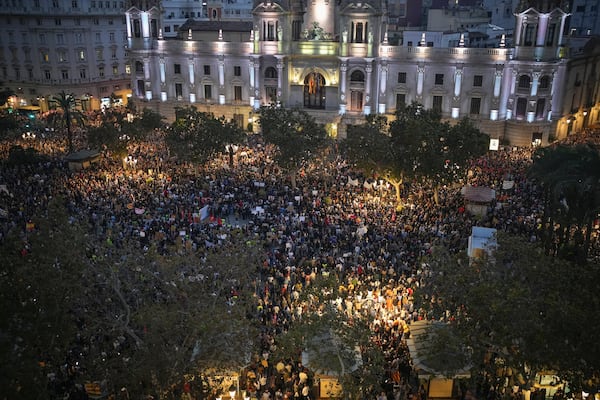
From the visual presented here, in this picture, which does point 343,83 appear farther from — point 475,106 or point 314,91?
point 475,106

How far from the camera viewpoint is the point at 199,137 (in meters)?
45.4

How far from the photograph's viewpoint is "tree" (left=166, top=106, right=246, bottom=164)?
4537 centimetres

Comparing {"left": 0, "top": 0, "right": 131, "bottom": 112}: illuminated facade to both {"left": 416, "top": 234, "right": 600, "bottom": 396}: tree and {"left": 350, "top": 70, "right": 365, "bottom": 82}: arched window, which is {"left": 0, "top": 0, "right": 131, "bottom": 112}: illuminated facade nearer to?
{"left": 350, "top": 70, "right": 365, "bottom": 82}: arched window

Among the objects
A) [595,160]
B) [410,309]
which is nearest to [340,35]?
[595,160]

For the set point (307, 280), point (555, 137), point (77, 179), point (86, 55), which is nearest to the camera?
point (307, 280)

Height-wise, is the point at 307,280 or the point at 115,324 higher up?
the point at 115,324

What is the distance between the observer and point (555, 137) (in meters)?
57.6

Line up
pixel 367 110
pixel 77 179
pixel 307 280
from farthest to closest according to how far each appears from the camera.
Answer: pixel 367 110 < pixel 77 179 < pixel 307 280

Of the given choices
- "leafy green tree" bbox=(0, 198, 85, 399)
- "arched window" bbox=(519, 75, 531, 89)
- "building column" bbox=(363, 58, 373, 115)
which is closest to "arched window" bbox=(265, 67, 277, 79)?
"building column" bbox=(363, 58, 373, 115)

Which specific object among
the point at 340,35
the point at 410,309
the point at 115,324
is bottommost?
the point at 410,309

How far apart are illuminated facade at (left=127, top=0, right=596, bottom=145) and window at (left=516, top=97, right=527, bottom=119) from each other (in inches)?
3.7

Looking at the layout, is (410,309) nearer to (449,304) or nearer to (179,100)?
(449,304)

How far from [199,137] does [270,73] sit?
21360 mm

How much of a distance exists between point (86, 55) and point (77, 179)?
1565 inches
